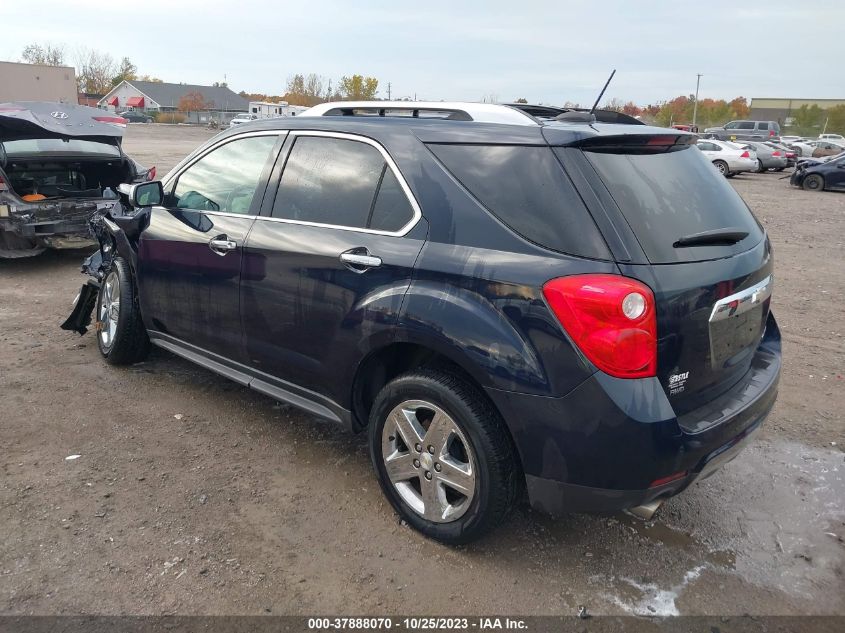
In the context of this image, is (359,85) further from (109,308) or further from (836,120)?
(109,308)

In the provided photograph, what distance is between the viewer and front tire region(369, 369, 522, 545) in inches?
106

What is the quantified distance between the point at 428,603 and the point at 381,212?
1.68m

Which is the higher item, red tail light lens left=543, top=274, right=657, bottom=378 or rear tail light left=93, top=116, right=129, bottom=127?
rear tail light left=93, top=116, right=129, bottom=127

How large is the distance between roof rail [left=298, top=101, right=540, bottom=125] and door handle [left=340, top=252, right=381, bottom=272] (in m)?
0.75

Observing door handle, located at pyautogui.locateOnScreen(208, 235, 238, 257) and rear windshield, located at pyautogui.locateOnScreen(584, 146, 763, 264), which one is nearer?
rear windshield, located at pyautogui.locateOnScreen(584, 146, 763, 264)

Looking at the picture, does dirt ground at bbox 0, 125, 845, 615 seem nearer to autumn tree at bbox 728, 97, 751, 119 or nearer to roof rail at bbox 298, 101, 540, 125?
roof rail at bbox 298, 101, 540, 125

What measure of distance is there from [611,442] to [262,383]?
2050mm

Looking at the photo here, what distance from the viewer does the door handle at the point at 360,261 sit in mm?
2971

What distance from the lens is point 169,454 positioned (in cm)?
371

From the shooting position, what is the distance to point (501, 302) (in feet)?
8.45

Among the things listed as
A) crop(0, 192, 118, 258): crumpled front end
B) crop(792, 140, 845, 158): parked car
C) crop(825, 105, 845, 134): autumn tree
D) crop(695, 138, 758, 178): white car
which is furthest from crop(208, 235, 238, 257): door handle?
crop(825, 105, 845, 134): autumn tree

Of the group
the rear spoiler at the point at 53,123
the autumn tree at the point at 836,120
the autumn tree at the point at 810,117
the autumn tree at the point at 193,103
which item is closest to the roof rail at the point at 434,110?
the rear spoiler at the point at 53,123

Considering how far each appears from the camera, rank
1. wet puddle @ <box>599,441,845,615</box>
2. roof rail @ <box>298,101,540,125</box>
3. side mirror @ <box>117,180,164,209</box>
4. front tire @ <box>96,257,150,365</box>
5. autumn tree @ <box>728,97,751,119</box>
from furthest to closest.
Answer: autumn tree @ <box>728,97,751,119</box> → front tire @ <box>96,257,150,365</box> → side mirror @ <box>117,180,164,209</box> → roof rail @ <box>298,101,540,125</box> → wet puddle @ <box>599,441,845,615</box>

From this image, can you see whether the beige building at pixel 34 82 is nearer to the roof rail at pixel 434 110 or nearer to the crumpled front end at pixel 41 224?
the crumpled front end at pixel 41 224
